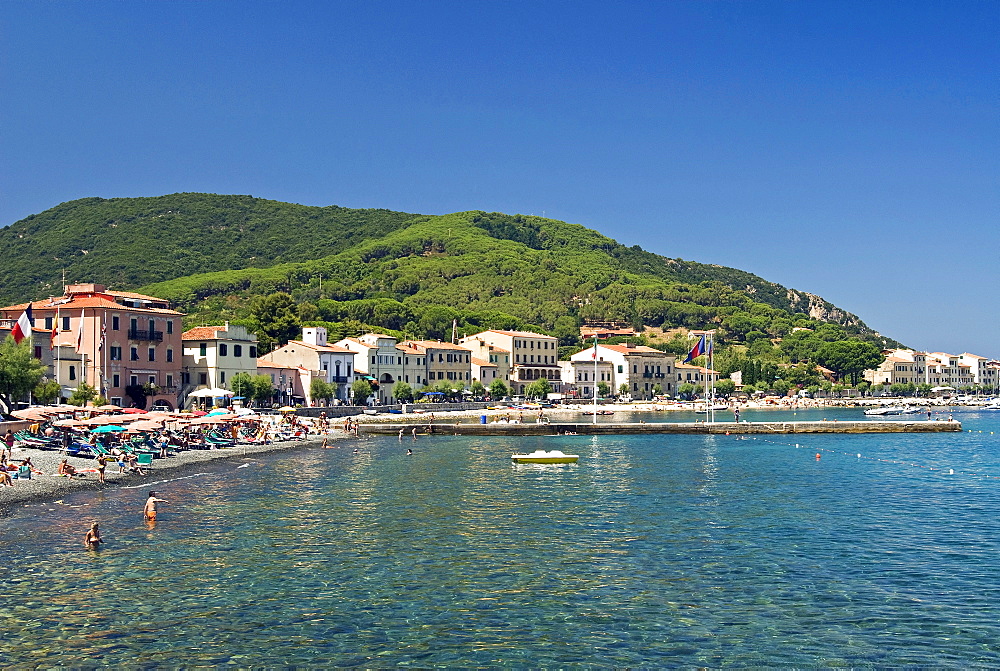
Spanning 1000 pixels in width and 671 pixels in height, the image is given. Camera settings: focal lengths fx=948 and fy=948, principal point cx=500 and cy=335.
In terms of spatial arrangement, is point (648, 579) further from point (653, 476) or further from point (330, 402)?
point (330, 402)

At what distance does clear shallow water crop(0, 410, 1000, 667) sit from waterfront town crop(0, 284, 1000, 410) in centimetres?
3062

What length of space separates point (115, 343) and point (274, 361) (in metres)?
28.2

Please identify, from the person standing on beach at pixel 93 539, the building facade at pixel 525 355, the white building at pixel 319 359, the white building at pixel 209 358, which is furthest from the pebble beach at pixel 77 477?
the building facade at pixel 525 355

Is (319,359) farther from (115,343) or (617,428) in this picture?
(617,428)

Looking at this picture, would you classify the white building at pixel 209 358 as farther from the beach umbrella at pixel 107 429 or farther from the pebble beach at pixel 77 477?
the beach umbrella at pixel 107 429

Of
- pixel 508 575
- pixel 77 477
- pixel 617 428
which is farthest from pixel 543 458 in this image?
pixel 508 575

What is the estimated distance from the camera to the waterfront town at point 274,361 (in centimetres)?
6825

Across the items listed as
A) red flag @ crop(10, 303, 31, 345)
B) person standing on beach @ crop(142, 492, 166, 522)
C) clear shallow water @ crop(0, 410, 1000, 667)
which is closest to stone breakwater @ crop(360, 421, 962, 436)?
red flag @ crop(10, 303, 31, 345)

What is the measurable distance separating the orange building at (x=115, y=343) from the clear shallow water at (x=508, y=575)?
30.1m

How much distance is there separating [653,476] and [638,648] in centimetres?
2878

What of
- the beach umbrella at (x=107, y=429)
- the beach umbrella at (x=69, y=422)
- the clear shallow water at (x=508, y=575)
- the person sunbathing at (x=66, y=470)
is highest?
the beach umbrella at (x=69, y=422)

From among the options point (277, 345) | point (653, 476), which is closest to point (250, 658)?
point (653, 476)

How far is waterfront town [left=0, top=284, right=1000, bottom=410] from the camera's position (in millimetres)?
68250

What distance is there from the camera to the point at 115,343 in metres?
69.1
